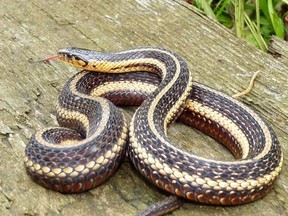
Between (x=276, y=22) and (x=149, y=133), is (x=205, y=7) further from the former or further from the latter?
(x=149, y=133)

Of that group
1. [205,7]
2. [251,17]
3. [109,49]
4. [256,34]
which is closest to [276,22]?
[256,34]

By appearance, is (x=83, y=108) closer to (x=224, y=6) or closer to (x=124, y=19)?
(x=124, y=19)


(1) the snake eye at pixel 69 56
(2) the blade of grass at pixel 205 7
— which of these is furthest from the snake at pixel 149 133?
(2) the blade of grass at pixel 205 7

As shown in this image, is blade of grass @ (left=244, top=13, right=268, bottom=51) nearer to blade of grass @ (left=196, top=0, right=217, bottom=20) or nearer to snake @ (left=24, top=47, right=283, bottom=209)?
blade of grass @ (left=196, top=0, right=217, bottom=20)

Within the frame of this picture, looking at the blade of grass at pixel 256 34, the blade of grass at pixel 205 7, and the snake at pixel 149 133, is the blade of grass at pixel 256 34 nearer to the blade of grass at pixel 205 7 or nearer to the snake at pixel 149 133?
the blade of grass at pixel 205 7

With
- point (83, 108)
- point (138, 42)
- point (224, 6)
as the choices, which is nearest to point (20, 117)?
point (83, 108)

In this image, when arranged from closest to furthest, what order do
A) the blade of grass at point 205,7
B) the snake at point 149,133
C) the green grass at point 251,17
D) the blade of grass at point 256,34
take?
the snake at point 149,133, the blade of grass at point 256,34, the green grass at point 251,17, the blade of grass at point 205,7
